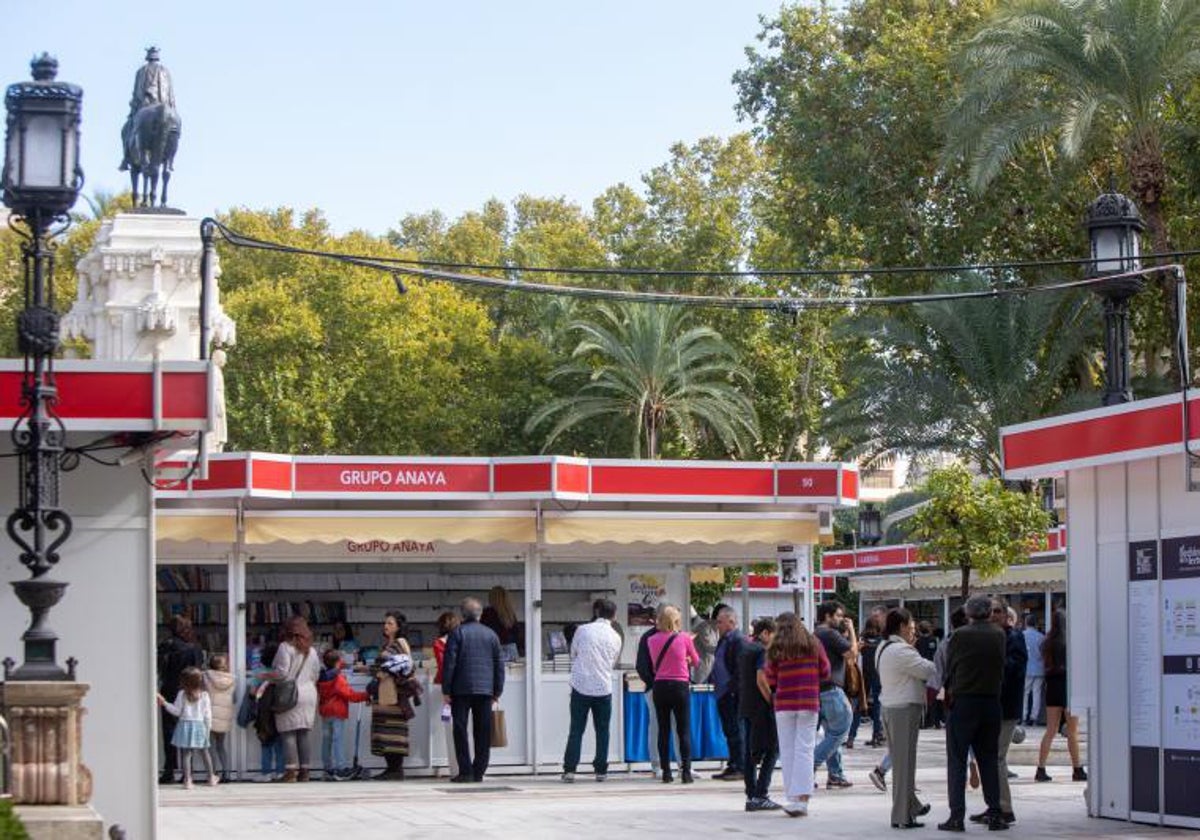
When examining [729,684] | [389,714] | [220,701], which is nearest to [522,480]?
[389,714]

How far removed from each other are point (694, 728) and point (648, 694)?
851 millimetres

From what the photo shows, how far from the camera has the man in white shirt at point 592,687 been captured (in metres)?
19.2

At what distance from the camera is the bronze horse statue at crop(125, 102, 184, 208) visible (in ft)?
87.4

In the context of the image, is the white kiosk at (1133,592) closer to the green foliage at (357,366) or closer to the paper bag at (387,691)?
the paper bag at (387,691)

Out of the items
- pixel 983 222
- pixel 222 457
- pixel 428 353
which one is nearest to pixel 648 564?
pixel 222 457

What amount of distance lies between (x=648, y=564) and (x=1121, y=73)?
10.7 m

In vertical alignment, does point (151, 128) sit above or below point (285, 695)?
above

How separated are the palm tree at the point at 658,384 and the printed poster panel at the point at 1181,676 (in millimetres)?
32724

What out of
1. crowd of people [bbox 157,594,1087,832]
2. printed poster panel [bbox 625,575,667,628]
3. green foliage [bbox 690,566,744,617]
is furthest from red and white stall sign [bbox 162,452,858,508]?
green foliage [bbox 690,566,744,617]

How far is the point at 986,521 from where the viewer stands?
99.3ft

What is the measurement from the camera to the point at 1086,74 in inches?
1126

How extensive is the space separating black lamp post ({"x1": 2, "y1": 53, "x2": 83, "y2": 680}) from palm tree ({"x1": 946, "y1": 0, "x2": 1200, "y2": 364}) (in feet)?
60.8

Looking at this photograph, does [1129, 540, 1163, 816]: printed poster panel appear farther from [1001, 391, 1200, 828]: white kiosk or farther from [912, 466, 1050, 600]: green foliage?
[912, 466, 1050, 600]: green foliage

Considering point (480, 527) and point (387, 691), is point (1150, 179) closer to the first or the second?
point (480, 527)
